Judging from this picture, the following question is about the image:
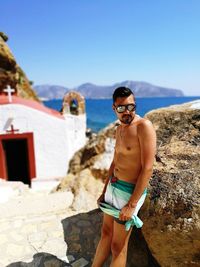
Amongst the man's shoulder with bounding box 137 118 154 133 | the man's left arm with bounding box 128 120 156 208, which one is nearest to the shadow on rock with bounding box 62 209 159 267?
the man's left arm with bounding box 128 120 156 208

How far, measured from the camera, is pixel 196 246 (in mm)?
2793

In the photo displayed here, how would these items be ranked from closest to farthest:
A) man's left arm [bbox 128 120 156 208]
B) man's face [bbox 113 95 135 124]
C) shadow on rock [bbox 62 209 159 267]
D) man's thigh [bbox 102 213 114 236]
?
man's left arm [bbox 128 120 156 208]
man's face [bbox 113 95 135 124]
man's thigh [bbox 102 213 114 236]
shadow on rock [bbox 62 209 159 267]

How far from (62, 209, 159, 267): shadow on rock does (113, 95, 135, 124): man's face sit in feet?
6.22

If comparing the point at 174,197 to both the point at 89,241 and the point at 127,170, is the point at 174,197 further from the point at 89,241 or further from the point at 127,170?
the point at 89,241

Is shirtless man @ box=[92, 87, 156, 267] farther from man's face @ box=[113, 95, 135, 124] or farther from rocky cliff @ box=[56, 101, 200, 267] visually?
rocky cliff @ box=[56, 101, 200, 267]

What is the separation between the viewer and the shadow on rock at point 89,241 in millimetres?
3566

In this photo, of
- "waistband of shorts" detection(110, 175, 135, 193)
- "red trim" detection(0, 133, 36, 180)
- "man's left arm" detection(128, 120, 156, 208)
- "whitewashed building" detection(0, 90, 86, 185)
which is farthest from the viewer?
"red trim" detection(0, 133, 36, 180)

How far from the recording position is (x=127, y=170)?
2750 millimetres

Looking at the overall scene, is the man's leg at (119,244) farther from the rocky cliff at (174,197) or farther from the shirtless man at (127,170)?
the rocky cliff at (174,197)

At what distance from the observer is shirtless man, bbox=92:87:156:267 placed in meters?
2.55

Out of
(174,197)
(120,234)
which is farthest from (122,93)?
(120,234)

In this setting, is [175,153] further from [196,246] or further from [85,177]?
[85,177]

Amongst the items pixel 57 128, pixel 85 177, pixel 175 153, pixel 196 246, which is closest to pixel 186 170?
pixel 175 153

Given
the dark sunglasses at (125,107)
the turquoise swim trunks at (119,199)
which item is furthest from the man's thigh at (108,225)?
the dark sunglasses at (125,107)
